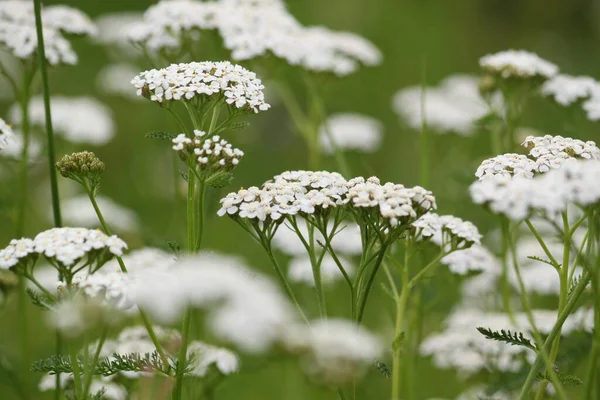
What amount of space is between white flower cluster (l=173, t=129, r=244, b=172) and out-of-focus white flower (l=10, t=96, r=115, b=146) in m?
3.29

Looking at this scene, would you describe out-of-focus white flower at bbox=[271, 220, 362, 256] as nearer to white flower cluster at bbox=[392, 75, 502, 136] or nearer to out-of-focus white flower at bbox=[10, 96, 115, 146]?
white flower cluster at bbox=[392, 75, 502, 136]

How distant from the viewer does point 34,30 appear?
12.8ft

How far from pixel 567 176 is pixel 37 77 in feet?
12.1

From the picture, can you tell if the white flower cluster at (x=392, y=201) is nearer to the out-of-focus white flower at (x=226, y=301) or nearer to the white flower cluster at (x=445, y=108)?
the out-of-focus white flower at (x=226, y=301)

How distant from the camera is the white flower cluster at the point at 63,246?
2.42 m

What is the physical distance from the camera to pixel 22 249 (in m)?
2.51

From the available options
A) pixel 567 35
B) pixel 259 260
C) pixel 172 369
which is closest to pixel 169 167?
pixel 259 260

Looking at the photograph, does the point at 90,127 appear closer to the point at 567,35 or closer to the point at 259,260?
the point at 259,260

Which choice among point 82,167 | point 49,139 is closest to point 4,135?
point 49,139

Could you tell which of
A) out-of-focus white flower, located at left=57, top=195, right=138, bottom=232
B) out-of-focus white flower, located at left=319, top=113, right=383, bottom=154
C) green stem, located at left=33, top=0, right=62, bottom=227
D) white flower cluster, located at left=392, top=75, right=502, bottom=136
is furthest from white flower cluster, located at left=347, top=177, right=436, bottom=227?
out-of-focus white flower, located at left=319, top=113, right=383, bottom=154

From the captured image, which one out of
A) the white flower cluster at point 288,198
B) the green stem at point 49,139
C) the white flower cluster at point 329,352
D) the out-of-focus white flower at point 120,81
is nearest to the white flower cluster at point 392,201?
the white flower cluster at point 288,198

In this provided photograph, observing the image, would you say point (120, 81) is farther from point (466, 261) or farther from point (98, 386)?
point (466, 261)

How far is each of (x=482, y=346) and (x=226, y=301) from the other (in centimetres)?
222

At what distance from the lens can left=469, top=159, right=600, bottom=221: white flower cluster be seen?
220 cm
